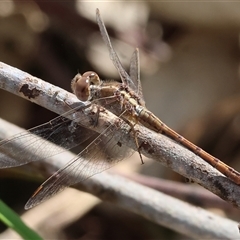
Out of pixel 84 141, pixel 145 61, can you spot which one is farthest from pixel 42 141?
pixel 145 61

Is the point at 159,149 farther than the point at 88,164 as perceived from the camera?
No

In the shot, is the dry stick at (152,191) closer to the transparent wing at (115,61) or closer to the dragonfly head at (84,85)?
the dragonfly head at (84,85)

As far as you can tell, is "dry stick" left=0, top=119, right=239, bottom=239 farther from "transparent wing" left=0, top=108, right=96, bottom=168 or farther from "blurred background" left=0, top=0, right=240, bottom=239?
"blurred background" left=0, top=0, right=240, bottom=239

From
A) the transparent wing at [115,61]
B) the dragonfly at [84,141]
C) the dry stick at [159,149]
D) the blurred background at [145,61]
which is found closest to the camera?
the dry stick at [159,149]

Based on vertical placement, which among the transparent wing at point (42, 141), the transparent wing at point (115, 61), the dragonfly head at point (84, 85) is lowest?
the transparent wing at point (42, 141)

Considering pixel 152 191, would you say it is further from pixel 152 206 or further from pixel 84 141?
pixel 84 141

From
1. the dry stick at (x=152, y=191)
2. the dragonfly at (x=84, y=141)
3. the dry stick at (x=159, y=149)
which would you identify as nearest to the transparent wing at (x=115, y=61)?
the dragonfly at (x=84, y=141)
